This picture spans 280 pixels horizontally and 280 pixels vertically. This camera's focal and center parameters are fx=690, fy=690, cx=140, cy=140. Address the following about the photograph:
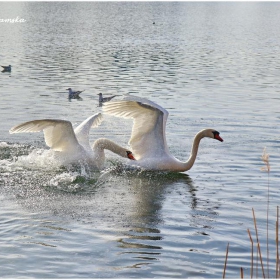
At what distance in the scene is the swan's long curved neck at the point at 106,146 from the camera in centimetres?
1277

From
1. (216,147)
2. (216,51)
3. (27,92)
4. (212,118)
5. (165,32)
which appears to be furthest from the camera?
(165,32)

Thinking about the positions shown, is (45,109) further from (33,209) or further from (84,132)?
(33,209)

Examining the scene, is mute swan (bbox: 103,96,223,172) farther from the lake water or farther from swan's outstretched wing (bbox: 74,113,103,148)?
swan's outstretched wing (bbox: 74,113,103,148)

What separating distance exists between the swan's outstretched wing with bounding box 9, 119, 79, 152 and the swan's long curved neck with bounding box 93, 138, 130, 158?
404mm

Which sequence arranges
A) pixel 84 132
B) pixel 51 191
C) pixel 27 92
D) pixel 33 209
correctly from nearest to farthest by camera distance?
pixel 33 209
pixel 51 191
pixel 84 132
pixel 27 92

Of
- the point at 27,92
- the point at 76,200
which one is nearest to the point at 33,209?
the point at 76,200

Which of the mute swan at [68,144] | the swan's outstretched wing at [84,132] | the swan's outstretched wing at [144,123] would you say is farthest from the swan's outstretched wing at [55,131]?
the swan's outstretched wing at [144,123]

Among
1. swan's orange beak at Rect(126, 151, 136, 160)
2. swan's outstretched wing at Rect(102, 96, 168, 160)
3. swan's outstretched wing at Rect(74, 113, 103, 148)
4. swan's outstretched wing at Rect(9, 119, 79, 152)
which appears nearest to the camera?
swan's outstretched wing at Rect(9, 119, 79, 152)

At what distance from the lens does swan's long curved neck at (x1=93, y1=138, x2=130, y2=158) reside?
12.8 m

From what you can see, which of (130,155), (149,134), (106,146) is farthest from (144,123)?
(106,146)

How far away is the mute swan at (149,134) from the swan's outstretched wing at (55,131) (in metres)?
0.93

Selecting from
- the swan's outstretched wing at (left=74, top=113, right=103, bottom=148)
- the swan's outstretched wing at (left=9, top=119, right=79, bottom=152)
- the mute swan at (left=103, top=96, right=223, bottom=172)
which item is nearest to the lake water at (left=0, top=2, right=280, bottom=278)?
the mute swan at (left=103, top=96, right=223, bottom=172)

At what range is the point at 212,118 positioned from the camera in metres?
18.2

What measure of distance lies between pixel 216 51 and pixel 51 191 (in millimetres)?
29823
